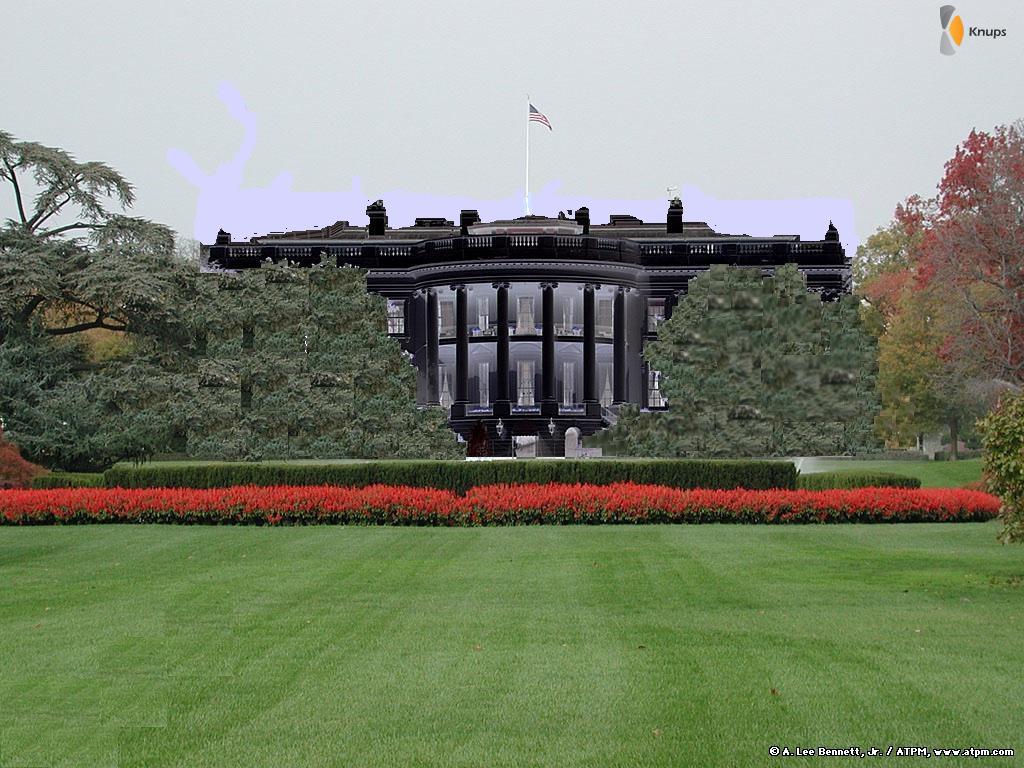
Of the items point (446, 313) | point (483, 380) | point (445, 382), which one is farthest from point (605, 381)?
point (446, 313)

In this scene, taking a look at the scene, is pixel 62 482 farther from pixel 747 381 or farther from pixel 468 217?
pixel 468 217

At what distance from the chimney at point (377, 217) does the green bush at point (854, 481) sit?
48877 mm

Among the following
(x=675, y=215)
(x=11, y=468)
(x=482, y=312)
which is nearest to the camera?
(x=11, y=468)

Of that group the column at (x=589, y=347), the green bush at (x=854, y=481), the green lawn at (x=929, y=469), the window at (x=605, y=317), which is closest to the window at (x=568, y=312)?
the window at (x=605, y=317)

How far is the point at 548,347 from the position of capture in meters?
68.1

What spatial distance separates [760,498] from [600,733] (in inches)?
772

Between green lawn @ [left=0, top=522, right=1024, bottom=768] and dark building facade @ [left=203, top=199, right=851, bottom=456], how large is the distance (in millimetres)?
45789

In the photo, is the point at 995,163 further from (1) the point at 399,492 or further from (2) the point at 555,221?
(2) the point at 555,221

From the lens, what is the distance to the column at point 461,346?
225 feet

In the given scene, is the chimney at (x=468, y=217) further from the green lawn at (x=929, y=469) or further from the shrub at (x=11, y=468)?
the shrub at (x=11, y=468)

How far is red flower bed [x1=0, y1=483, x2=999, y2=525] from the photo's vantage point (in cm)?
2783

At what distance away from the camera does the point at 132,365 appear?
38969 mm

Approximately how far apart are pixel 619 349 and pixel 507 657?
5941 cm

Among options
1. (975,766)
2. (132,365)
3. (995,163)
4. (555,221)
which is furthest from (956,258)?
(975,766)
